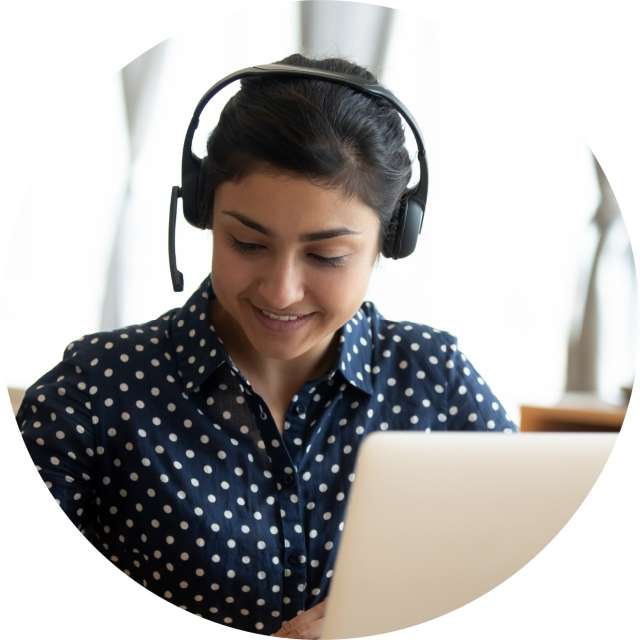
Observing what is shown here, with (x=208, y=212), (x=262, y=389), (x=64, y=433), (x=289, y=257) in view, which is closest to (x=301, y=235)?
Result: (x=289, y=257)

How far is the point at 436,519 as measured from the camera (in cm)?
62

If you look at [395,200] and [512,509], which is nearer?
[512,509]

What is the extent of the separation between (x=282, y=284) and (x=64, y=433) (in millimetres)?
342

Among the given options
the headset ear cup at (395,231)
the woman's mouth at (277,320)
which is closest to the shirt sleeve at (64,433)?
the woman's mouth at (277,320)

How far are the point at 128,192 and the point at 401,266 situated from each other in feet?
2.41

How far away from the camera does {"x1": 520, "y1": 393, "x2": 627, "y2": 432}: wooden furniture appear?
83.0 inches

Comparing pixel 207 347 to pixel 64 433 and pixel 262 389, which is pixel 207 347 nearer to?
pixel 262 389

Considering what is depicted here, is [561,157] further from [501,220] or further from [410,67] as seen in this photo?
[410,67]

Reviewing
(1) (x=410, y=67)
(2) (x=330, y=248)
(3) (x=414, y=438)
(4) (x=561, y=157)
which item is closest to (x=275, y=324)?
(2) (x=330, y=248)

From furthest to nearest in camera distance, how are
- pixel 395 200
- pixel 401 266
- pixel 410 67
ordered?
pixel 401 266 < pixel 410 67 < pixel 395 200

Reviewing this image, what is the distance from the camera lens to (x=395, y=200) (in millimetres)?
1179

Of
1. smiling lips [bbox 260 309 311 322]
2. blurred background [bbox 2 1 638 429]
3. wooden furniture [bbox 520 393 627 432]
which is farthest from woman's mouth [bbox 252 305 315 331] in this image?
wooden furniture [bbox 520 393 627 432]

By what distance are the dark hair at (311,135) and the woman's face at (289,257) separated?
0.02 metres

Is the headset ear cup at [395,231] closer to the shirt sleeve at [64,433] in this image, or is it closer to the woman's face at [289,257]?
the woman's face at [289,257]
